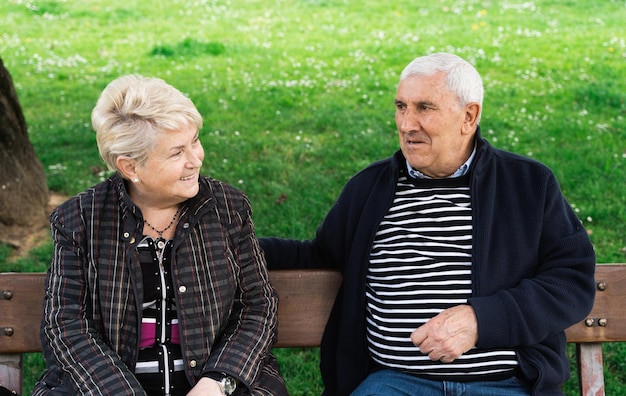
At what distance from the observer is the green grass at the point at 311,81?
5793mm

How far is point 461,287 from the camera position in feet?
9.87

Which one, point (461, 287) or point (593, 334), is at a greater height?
point (461, 287)

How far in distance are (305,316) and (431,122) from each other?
885 millimetres

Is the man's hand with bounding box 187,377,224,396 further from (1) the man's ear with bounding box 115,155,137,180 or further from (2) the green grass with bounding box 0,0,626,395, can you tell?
(2) the green grass with bounding box 0,0,626,395

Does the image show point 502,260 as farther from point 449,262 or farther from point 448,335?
point 448,335

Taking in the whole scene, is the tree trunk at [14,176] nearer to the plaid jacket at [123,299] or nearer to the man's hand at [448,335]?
the plaid jacket at [123,299]

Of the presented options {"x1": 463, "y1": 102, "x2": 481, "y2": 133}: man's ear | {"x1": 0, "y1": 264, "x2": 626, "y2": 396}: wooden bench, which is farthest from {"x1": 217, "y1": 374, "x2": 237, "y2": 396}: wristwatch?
{"x1": 463, "y1": 102, "x2": 481, "y2": 133}: man's ear

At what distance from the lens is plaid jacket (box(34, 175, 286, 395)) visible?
2.80 metres

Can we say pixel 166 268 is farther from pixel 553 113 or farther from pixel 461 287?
pixel 553 113

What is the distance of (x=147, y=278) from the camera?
114 inches

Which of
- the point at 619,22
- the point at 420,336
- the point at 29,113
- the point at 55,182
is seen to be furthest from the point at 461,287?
→ the point at 619,22

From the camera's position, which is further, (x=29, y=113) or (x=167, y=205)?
(x=29, y=113)

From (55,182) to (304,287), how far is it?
11.3 feet

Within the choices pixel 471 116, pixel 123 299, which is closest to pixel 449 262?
pixel 471 116
